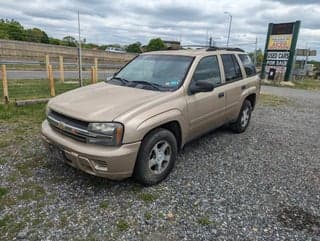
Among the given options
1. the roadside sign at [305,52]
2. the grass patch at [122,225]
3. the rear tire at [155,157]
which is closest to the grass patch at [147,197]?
the rear tire at [155,157]

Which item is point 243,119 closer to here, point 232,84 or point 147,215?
point 232,84

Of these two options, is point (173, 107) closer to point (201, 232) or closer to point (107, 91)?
point (107, 91)

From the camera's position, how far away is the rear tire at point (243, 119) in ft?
18.1

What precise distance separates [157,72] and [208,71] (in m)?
0.86

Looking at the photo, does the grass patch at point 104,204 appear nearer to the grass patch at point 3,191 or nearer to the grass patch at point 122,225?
the grass patch at point 122,225

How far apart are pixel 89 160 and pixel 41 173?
1151 mm

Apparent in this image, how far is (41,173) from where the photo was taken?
11.8 ft

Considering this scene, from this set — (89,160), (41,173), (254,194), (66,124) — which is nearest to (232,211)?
(254,194)

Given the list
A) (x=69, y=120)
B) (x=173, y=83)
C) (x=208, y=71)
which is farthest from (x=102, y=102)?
(x=208, y=71)

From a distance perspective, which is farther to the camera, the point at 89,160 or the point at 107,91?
the point at 107,91

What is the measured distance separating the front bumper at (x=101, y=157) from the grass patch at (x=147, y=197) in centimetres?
32

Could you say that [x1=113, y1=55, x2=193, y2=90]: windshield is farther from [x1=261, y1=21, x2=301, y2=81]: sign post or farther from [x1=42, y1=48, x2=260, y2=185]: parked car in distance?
[x1=261, y1=21, x2=301, y2=81]: sign post

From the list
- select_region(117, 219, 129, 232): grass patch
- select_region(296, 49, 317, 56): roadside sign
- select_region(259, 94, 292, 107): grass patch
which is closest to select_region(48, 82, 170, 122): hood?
select_region(117, 219, 129, 232): grass patch

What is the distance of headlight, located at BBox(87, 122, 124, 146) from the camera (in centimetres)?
285
